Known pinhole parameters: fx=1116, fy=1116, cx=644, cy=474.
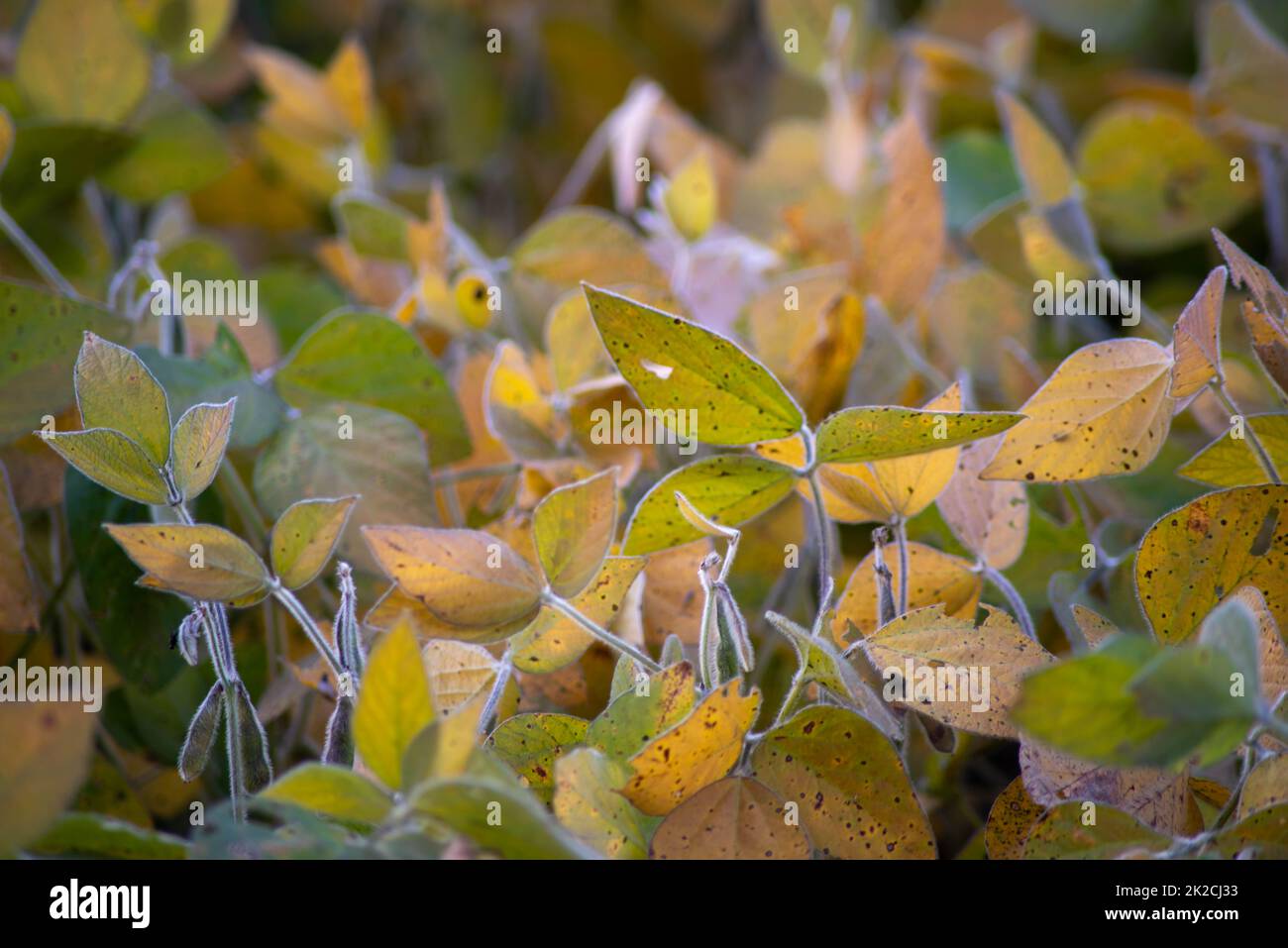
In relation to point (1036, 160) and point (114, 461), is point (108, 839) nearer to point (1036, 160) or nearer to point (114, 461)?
point (114, 461)

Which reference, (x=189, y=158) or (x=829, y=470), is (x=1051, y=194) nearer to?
(x=829, y=470)

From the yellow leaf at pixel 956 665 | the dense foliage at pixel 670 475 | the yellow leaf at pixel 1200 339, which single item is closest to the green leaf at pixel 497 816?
the dense foliage at pixel 670 475

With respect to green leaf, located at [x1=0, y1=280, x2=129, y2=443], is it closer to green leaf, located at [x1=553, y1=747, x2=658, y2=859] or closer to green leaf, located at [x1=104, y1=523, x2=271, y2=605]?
green leaf, located at [x1=104, y1=523, x2=271, y2=605]

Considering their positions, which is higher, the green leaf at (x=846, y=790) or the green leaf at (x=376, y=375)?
the green leaf at (x=376, y=375)

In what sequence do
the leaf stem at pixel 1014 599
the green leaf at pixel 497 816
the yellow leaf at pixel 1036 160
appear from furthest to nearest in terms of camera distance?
1. the yellow leaf at pixel 1036 160
2. the leaf stem at pixel 1014 599
3. the green leaf at pixel 497 816

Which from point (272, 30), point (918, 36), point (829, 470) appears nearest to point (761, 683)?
point (829, 470)

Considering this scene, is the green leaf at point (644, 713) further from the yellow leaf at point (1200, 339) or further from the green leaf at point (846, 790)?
the yellow leaf at point (1200, 339)

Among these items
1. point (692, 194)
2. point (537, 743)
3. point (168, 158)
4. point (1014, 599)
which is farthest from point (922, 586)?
point (168, 158)

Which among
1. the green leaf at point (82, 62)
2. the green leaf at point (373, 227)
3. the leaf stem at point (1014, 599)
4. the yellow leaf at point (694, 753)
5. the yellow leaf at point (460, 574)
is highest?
the green leaf at point (82, 62)
